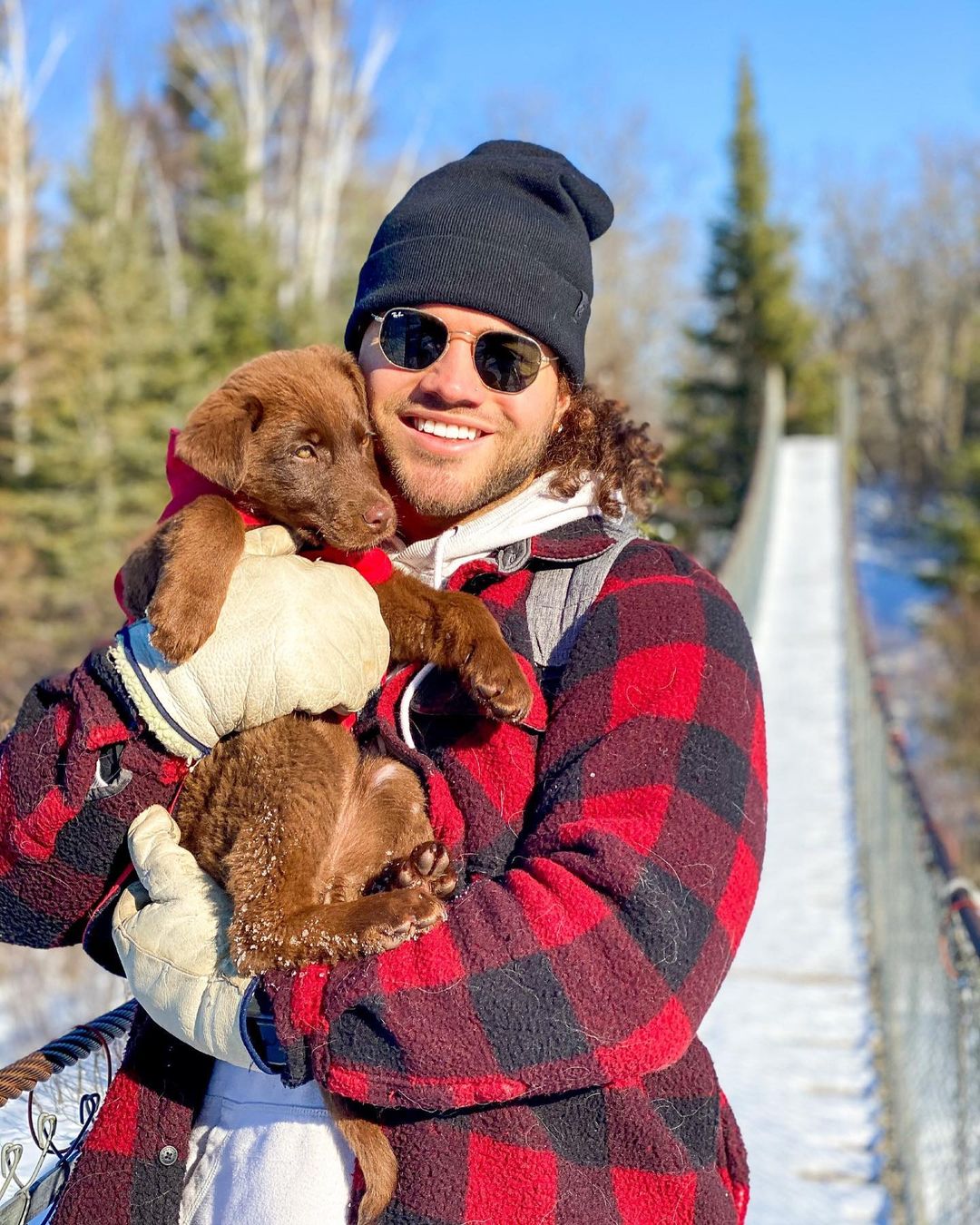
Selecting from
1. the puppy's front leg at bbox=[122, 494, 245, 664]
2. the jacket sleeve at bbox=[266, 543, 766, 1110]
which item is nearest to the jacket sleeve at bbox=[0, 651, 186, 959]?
the puppy's front leg at bbox=[122, 494, 245, 664]

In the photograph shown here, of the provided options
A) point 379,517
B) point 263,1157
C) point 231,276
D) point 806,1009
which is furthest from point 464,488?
point 231,276

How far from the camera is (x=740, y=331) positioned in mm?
34594

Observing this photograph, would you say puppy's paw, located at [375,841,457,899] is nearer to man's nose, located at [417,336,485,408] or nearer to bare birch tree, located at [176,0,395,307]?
man's nose, located at [417,336,485,408]

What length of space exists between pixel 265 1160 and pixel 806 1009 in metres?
4.53

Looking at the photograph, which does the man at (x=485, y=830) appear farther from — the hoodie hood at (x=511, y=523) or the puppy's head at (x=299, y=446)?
the puppy's head at (x=299, y=446)

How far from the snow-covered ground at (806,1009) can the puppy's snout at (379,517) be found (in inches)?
123

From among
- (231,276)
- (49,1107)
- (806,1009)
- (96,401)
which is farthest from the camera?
(231,276)

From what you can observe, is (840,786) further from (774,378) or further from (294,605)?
(774,378)

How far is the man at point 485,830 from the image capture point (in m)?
1.41

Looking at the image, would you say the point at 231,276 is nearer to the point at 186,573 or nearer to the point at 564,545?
the point at 186,573

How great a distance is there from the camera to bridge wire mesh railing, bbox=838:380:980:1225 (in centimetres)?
325

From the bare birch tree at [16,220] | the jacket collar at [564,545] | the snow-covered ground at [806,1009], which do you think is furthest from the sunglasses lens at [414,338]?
the bare birch tree at [16,220]

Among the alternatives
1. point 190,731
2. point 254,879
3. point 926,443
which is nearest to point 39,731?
point 190,731

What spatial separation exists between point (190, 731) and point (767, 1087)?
3.91 m
